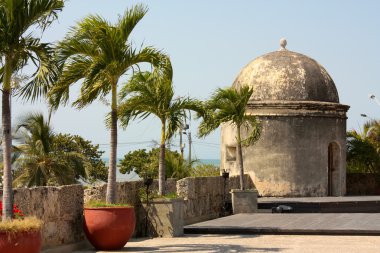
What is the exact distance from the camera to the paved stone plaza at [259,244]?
13.9 meters

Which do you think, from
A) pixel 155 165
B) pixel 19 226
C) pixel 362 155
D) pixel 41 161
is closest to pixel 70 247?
pixel 19 226

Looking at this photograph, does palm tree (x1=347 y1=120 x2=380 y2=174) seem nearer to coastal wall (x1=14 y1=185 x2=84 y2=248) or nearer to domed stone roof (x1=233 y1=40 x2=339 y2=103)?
domed stone roof (x1=233 y1=40 x2=339 y2=103)

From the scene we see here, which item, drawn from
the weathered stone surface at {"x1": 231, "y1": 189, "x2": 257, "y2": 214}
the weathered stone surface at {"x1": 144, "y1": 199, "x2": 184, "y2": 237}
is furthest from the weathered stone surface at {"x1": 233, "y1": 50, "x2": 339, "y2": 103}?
the weathered stone surface at {"x1": 144, "y1": 199, "x2": 184, "y2": 237}

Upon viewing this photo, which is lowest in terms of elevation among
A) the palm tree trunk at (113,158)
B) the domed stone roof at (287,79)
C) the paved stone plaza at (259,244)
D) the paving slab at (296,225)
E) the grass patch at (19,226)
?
the paved stone plaza at (259,244)

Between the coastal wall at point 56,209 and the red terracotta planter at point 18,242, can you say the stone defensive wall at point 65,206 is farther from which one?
the red terracotta planter at point 18,242

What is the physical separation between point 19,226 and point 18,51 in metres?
2.58

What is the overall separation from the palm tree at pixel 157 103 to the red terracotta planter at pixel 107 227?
9.18 feet

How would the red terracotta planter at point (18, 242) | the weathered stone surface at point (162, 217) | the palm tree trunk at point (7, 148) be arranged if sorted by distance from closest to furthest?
the red terracotta planter at point (18, 242)
the palm tree trunk at point (7, 148)
the weathered stone surface at point (162, 217)

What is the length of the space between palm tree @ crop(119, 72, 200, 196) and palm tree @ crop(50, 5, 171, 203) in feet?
4.96

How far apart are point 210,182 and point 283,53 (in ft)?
33.2

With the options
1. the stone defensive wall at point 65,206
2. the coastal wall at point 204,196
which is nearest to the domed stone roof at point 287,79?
the coastal wall at point 204,196

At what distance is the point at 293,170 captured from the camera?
2844cm

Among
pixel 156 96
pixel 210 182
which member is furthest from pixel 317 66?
pixel 156 96

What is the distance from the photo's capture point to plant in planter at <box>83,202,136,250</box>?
13.6m
